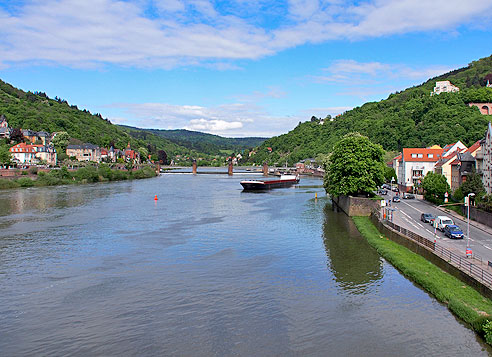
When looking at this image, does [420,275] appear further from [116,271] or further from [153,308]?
[116,271]

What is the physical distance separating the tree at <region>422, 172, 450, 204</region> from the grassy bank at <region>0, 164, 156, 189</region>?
6693 centimetres

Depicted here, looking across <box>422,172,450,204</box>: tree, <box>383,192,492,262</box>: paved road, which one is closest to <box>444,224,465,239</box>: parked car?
<box>383,192,492,262</box>: paved road

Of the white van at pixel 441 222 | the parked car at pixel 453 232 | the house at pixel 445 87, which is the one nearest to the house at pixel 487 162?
the white van at pixel 441 222

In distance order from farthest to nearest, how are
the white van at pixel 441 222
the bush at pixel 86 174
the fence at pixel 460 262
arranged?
the bush at pixel 86 174
the white van at pixel 441 222
the fence at pixel 460 262

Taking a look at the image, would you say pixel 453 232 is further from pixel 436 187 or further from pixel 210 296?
pixel 436 187

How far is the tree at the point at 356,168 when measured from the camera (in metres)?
45.1

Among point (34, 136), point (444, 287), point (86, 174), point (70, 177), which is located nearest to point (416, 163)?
point (444, 287)

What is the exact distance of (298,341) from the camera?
635 inches

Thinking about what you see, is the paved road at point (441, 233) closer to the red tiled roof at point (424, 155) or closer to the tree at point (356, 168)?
the tree at point (356, 168)

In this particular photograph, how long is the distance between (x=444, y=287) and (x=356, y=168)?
26036 mm

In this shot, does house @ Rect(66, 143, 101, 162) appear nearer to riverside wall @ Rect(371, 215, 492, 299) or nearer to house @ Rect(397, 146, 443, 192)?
house @ Rect(397, 146, 443, 192)

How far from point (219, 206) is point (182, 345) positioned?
4154cm

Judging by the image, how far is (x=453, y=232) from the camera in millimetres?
28719

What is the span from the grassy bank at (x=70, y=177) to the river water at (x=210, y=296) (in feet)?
146
